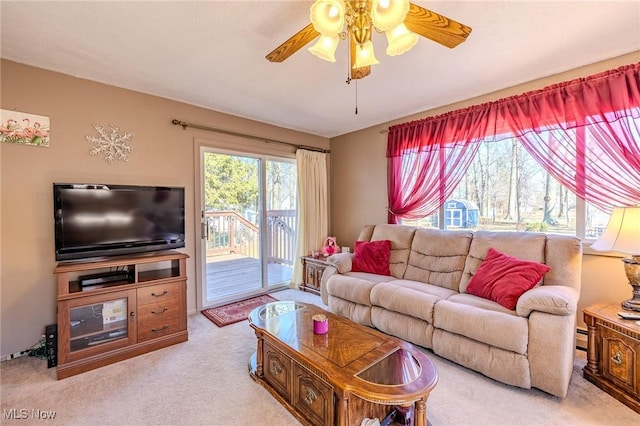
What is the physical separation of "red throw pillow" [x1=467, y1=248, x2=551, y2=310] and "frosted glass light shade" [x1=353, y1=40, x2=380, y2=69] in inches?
76.3

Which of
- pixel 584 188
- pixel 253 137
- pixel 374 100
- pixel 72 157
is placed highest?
pixel 374 100

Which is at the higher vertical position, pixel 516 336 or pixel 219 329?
pixel 516 336

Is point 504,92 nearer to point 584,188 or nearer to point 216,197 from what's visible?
point 584,188

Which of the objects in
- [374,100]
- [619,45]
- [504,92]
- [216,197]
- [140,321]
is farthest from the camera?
[216,197]

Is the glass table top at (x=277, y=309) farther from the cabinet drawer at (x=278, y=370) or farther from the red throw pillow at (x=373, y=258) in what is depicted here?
the red throw pillow at (x=373, y=258)

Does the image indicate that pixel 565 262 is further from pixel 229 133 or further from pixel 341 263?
pixel 229 133

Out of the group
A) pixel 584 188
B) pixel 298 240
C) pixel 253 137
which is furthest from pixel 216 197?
pixel 584 188

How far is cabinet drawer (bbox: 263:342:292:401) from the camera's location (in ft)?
5.85

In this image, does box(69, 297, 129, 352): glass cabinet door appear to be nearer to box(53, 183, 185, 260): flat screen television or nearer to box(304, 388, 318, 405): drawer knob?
box(53, 183, 185, 260): flat screen television

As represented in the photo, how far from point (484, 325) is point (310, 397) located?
1315 millimetres

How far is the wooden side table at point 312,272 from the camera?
398cm

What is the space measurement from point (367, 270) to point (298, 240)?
1412mm

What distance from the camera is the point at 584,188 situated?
7.98 ft

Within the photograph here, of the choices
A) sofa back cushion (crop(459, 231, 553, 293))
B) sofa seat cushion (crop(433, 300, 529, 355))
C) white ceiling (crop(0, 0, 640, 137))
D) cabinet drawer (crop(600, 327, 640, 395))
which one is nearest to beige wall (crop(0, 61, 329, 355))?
white ceiling (crop(0, 0, 640, 137))
